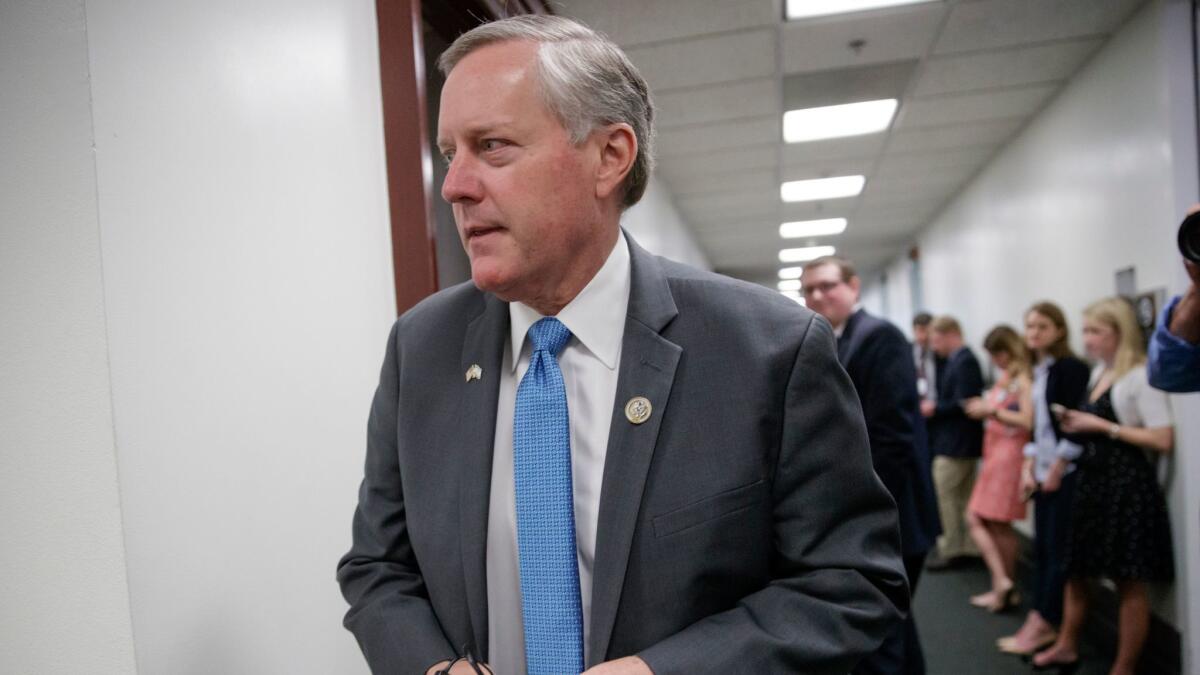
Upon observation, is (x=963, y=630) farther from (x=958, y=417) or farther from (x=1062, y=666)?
(x=958, y=417)

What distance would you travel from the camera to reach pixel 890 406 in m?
2.39

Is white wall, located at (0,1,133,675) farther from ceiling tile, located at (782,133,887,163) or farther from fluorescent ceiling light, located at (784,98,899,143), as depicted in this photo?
ceiling tile, located at (782,133,887,163)

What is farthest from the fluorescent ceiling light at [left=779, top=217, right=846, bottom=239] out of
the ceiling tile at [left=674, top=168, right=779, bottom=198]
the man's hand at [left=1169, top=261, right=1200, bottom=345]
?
the man's hand at [left=1169, top=261, right=1200, bottom=345]

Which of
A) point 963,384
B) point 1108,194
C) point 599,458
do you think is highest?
point 1108,194

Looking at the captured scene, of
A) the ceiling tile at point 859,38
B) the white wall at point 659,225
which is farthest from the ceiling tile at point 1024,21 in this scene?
the white wall at point 659,225

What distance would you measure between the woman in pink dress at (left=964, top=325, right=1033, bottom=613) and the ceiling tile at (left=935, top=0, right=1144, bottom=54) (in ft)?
4.90

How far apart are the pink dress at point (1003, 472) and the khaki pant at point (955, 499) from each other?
59 cm

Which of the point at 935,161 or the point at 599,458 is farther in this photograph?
the point at 935,161

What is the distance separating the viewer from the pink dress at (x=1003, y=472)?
Answer: 12.6 ft

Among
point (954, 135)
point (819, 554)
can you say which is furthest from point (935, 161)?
point (819, 554)

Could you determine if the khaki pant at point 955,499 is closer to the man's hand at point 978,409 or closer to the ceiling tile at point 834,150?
the man's hand at point 978,409

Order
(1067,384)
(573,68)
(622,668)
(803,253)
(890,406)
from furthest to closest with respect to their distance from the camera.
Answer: (803,253), (1067,384), (890,406), (573,68), (622,668)

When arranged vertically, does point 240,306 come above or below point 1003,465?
above

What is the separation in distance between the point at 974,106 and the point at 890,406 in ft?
9.26
